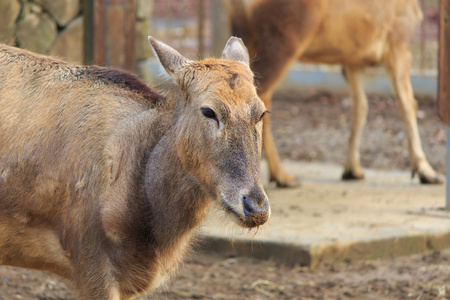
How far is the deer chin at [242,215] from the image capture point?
321cm

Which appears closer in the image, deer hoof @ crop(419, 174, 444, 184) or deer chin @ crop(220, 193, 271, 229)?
deer chin @ crop(220, 193, 271, 229)

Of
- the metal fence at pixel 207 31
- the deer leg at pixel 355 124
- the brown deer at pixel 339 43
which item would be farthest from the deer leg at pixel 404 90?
the metal fence at pixel 207 31

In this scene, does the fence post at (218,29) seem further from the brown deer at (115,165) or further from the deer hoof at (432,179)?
the brown deer at (115,165)

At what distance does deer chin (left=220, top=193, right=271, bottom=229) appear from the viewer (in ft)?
10.5

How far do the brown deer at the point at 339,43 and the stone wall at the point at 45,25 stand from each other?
1.94m

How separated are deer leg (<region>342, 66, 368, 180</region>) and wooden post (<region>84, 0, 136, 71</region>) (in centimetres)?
275

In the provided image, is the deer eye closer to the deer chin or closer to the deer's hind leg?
the deer chin

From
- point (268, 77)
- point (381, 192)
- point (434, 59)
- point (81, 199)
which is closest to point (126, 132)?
point (81, 199)

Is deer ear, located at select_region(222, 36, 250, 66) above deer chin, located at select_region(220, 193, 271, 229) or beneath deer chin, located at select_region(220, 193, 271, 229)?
above

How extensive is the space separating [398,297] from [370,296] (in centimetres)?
19

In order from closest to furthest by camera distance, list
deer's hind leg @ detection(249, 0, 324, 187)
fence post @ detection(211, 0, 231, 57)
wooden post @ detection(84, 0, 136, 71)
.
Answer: wooden post @ detection(84, 0, 136, 71) → deer's hind leg @ detection(249, 0, 324, 187) → fence post @ detection(211, 0, 231, 57)

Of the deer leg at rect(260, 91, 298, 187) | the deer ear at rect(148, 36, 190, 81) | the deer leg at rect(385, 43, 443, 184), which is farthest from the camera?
the deer leg at rect(385, 43, 443, 184)

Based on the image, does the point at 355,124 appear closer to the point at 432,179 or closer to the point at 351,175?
the point at 351,175

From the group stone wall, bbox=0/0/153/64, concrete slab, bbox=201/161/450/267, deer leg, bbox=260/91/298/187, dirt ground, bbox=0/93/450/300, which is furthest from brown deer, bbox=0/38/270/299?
stone wall, bbox=0/0/153/64
